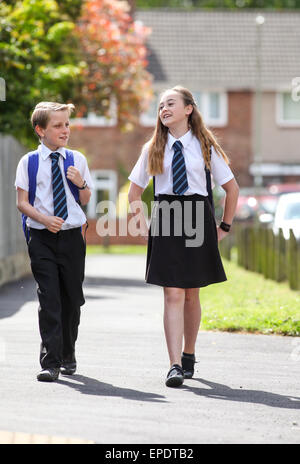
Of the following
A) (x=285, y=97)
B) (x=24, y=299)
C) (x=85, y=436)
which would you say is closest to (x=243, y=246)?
(x=24, y=299)

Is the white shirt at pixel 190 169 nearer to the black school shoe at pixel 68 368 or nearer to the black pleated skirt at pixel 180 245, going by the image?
the black pleated skirt at pixel 180 245

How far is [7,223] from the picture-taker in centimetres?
1702

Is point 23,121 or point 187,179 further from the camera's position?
point 23,121

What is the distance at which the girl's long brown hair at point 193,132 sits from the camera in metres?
7.01

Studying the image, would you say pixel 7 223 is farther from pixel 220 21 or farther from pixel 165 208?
pixel 220 21

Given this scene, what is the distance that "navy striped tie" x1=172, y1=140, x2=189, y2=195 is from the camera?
22.7 feet

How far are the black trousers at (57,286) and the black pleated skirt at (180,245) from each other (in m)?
0.51

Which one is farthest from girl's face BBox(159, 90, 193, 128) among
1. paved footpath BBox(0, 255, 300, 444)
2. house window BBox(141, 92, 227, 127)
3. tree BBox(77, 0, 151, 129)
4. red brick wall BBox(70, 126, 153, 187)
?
house window BBox(141, 92, 227, 127)

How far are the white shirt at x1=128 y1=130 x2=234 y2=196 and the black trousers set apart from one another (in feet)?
1.96

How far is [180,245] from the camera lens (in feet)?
23.1

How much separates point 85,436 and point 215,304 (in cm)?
746

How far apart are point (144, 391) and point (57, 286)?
1005 mm

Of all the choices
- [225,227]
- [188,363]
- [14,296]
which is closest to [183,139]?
[225,227]

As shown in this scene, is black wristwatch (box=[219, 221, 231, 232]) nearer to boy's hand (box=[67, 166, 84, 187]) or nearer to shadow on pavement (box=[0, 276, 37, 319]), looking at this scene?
boy's hand (box=[67, 166, 84, 187])
